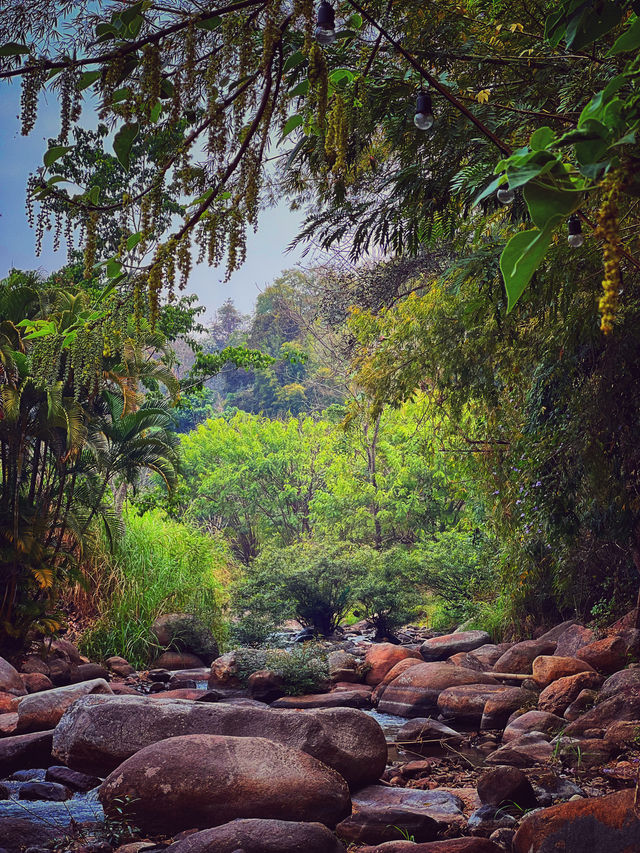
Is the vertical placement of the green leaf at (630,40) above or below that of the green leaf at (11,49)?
below

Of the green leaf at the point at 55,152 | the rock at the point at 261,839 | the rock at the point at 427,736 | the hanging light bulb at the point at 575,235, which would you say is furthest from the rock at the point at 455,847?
the green leaf at the point at 55,152

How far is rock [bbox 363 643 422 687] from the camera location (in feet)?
30.2

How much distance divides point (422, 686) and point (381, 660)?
5.76 feet

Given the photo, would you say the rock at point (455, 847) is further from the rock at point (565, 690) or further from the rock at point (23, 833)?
the rock at point (565, 690)

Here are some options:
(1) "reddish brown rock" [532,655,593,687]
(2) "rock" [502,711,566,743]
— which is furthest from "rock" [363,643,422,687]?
(2) "rock" [502,711,566,743]

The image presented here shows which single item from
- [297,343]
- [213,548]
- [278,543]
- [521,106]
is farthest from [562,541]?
[297,343]

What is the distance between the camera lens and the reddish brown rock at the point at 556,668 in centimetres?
679

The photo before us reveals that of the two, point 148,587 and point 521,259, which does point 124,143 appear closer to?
point 521,259

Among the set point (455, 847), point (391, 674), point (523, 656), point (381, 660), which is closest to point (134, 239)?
point (455, 847)

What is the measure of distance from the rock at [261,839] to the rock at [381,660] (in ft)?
19.5

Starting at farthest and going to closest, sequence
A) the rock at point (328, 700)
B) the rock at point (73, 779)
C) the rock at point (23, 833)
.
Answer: the rock at point (328, 700)
the rock at point (73, 779)
the rock at point (23, 833)

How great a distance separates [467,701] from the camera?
6938 millimetres

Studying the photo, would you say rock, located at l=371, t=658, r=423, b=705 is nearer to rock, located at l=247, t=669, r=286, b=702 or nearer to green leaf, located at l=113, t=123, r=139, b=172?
rock, located at l=247, t=669, r=286, b=702

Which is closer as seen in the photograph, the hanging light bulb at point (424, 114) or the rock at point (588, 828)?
the hanging light bulb at point (424, 114)
